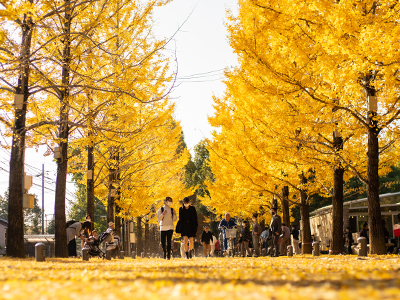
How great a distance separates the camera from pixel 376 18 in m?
8.52

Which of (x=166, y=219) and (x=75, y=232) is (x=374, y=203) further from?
(x=75, y=232)

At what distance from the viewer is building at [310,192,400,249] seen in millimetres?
20984

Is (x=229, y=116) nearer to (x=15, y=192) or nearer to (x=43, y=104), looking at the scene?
(x=43, y=104)

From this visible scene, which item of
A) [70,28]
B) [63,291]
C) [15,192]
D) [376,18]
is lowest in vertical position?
[63,291]

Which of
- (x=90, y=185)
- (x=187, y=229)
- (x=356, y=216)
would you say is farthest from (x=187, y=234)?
(x=356, y=216)

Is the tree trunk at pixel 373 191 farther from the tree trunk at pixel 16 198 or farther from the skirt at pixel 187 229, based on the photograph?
the tree trunk at pixel 16 198

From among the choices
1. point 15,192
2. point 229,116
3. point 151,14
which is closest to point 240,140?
point 229,116

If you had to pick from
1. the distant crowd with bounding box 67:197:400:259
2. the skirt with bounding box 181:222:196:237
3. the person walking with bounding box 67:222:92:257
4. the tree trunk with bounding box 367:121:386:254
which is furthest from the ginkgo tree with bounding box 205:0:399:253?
the person walking with bounding box 67:222:92:257

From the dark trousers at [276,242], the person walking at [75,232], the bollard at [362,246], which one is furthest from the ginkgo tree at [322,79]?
the person walking at [75,232]

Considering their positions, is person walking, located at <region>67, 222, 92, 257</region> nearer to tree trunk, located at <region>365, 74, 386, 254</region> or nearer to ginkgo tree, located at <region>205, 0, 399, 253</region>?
ginkgo tree, located at <region>205, 0, 399, 253</region>

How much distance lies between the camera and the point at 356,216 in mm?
22969

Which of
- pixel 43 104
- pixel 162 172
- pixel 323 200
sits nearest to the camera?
pixel 43 104

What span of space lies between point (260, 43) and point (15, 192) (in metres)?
6.28

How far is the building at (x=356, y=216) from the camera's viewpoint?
21.0 m
